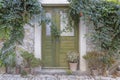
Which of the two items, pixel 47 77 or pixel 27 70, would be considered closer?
pixel 47 77

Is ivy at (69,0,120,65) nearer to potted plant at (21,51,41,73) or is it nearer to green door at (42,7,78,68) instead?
green door at (42,7,78,68)

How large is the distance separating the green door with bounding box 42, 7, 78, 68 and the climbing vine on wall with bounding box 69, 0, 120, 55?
2.47 ft

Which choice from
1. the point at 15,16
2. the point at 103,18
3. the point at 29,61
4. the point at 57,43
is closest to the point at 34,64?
the point at 29,61

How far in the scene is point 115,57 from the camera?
7.41 meters

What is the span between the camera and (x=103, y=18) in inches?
281

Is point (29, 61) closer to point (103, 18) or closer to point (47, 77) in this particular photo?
point (47, 77)

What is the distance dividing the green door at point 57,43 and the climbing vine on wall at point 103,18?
0.75 meters

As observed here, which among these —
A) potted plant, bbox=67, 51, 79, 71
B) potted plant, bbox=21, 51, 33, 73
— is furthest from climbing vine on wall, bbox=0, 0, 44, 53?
potted plant, bbox=67, 51, 79, 71

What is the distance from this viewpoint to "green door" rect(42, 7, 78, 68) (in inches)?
307

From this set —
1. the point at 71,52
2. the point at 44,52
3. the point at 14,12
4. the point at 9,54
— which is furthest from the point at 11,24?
the point at 71,52

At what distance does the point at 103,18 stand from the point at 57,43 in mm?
1856

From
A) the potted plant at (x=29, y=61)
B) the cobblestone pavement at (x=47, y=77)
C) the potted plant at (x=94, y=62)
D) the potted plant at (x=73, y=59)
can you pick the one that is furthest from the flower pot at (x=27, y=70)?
the potted plant at (x=94, y=62)

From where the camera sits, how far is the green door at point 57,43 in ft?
25.6

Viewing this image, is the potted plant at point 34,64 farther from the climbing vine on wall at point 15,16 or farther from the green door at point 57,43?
the climbing vine on wall at point 15,16
